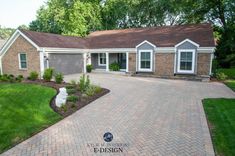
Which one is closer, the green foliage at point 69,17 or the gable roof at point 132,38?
the gable roof at point 132,38

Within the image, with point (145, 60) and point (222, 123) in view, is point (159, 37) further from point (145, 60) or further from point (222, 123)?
point (222, 123)

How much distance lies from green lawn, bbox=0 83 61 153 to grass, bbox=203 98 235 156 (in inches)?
216

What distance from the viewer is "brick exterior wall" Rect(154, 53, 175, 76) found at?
19.6 meters

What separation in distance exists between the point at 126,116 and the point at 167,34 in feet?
53.6

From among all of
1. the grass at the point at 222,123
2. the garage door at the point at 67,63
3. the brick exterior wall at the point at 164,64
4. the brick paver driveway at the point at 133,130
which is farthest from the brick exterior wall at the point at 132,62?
the grass at the point at 222,123

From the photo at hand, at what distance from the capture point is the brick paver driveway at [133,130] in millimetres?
5363

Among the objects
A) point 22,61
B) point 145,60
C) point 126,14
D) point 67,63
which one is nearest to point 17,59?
point 22,61

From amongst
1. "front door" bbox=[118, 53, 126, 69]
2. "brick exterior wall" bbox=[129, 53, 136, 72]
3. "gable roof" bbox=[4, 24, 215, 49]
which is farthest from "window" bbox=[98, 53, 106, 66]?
"brick exterior wall" bbox=[129, 53, 136, 72]

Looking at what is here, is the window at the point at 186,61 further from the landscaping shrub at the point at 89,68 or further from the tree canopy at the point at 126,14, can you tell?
the landscaping shrub at the point at 89,68

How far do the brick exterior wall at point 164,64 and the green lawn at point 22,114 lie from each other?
1174cm

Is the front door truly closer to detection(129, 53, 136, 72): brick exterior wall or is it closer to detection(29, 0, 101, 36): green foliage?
detection(129, 53, 136, 72): brick exterior wall

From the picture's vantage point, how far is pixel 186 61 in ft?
61.9

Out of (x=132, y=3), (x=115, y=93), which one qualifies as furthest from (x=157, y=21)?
(x=115, y=93)

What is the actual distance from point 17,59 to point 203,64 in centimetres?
1765
